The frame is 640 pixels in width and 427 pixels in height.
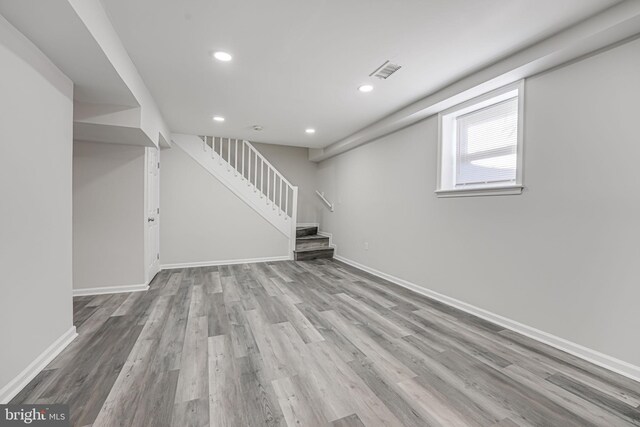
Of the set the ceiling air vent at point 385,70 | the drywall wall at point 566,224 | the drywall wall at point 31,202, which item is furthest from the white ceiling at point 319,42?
the drywall wall at point 31,202

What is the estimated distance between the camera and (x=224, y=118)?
3795 millimetres

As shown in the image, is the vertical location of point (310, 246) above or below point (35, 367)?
above

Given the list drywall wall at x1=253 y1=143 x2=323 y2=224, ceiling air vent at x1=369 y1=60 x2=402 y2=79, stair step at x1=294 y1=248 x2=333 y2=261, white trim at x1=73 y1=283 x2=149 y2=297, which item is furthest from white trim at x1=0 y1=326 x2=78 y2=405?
drywall wall at x1=253 y1=143 x2=323 y2=224

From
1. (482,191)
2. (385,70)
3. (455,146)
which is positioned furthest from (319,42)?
(482,191)

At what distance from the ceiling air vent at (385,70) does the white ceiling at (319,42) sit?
53 mm

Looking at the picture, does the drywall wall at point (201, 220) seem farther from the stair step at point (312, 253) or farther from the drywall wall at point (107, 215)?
the drywall wall at point (107, 215)

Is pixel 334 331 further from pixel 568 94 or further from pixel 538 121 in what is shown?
pixel 568 94

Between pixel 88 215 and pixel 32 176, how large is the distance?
1.77 meters

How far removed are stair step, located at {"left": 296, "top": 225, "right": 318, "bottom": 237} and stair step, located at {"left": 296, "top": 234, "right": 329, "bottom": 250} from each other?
5.0 inches

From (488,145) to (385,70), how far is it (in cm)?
133

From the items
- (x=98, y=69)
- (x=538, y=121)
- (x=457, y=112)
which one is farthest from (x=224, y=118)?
(x=538, y=121)

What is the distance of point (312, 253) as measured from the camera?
17.3 feet

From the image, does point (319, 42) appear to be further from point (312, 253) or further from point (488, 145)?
point (312, 253)

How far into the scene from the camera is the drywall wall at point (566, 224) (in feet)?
5.58
